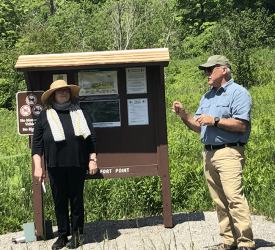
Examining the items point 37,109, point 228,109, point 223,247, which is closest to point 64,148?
point 37,109

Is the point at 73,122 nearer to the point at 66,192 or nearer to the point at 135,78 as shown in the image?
the point at 66,192

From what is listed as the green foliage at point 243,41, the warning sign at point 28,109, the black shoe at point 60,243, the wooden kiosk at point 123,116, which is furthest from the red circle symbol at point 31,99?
the green foliage at point 243,41

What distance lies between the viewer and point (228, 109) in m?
4.55

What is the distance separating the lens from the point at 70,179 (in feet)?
17.4

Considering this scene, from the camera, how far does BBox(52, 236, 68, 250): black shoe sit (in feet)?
17.4

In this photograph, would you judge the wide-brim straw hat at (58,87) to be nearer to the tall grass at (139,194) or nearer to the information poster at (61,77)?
the information poster at (61,77)

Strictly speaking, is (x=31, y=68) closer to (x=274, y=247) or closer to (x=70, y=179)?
(x=70, y=179)

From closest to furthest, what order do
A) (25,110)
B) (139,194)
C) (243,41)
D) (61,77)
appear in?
(25,110)
(61,77)
(139,194)
(243,41)

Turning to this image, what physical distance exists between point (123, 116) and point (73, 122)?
2.69 ft

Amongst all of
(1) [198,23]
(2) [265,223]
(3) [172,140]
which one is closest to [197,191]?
(2) [265,223]

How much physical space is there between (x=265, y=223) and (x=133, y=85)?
2.28 m

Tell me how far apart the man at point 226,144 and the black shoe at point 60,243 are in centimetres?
168

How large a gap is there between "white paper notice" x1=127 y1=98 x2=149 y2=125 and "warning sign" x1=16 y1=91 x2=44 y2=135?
3.52 feet

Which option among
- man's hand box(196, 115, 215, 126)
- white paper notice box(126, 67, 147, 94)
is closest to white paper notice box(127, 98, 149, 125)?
white paper notice box(126, 67, 147, 94)
